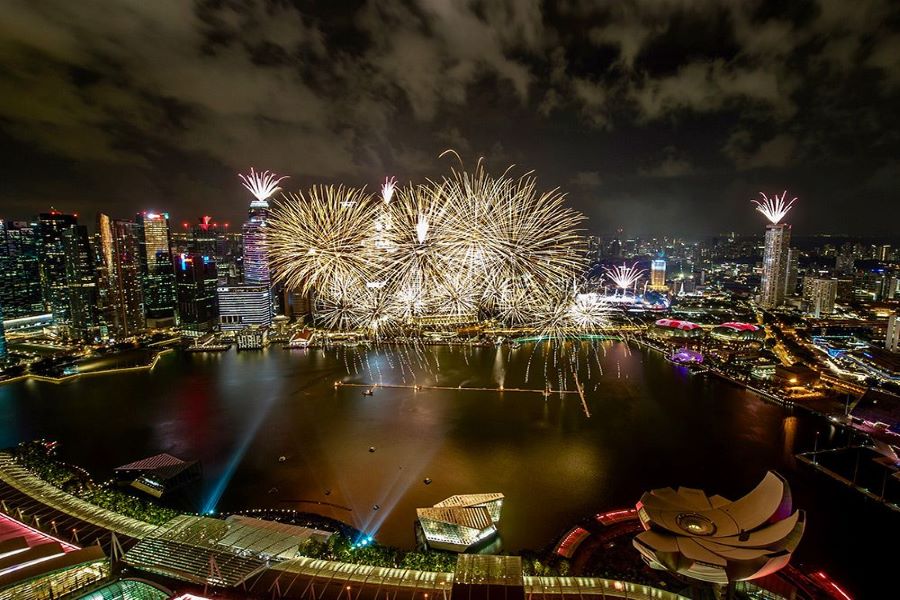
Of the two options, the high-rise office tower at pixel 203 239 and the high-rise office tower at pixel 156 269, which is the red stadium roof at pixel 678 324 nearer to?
the high-rise office tower at pixel 156 269

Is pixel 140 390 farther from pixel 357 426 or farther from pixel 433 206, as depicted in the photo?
pixel 433 206

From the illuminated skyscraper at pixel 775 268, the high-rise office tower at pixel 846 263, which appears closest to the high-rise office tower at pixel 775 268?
the illuminated skyscraper at pixel 775 268

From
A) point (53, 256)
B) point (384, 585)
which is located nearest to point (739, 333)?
point (384, 585)

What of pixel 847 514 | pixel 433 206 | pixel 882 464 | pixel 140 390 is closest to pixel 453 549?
pixel 433 206

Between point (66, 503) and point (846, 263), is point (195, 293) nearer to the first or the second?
point (66, 503)

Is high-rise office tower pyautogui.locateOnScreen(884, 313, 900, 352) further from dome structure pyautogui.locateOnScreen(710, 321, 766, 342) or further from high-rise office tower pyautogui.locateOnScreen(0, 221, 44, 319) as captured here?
high-rise office tower pyautogui.locateOnScreen(0, 221, 44, 319)
